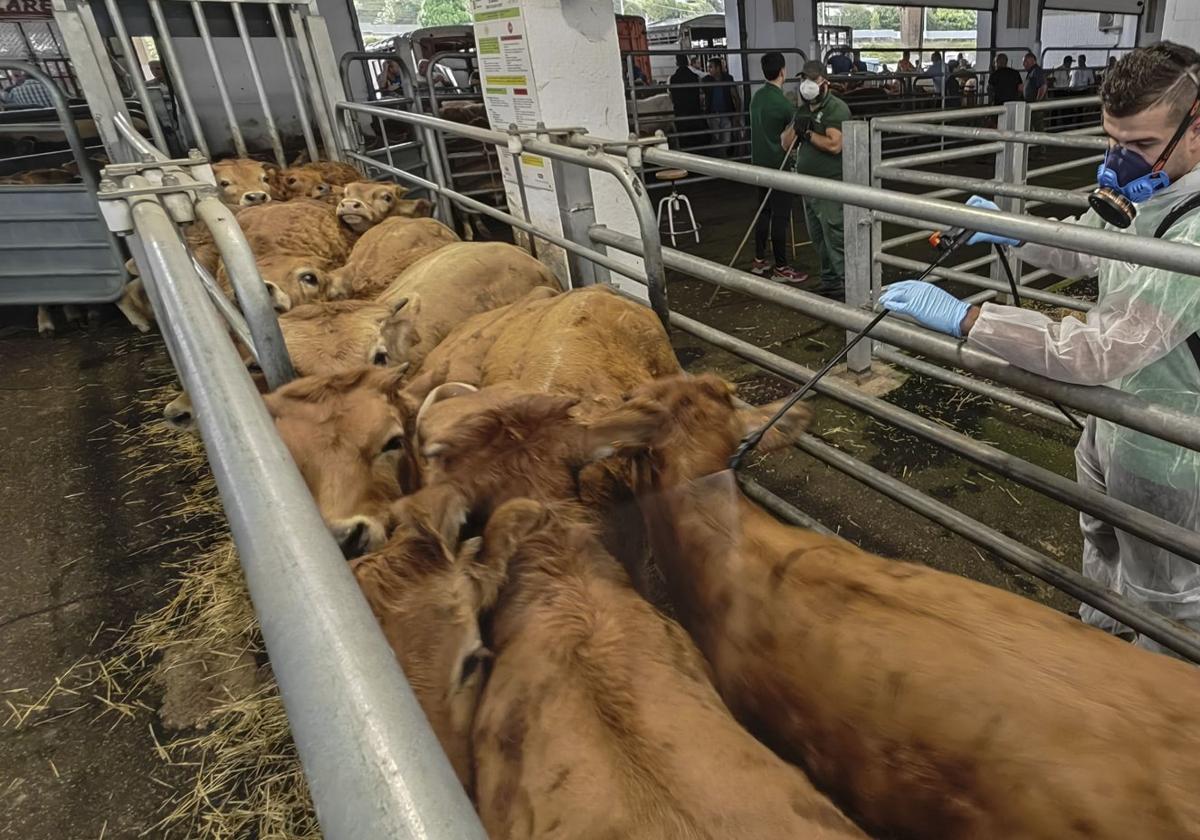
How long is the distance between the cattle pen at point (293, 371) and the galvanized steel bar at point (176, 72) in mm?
20

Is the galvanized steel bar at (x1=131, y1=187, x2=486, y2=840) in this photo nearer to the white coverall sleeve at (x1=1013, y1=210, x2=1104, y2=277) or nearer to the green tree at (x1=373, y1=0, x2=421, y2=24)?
the white coverall sleeve at (x1=1013, y1=210, x2=1104, y2=277)

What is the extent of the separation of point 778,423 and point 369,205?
389cm

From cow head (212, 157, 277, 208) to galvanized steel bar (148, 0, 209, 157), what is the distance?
0.26 m

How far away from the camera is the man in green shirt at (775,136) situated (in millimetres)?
6406

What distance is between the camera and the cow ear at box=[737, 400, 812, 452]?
167 centimetres

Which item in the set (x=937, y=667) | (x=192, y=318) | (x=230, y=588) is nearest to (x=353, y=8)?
(x=230, y=588)

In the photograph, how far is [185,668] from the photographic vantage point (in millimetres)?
2775

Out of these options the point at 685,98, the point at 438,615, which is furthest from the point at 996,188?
the point at 685,98

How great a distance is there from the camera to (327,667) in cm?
57

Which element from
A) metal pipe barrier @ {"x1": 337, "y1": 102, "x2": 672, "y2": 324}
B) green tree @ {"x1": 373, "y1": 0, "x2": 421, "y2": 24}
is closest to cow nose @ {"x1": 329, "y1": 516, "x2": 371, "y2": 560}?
metal pipe barrier @ {"x1": 337, "y1": 102, "x2": 672, "y2": 324}

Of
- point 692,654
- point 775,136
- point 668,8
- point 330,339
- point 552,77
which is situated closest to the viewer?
point 692,654

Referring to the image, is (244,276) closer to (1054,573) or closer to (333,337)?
(333,337)

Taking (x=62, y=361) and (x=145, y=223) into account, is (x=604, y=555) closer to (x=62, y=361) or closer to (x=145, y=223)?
(x=145, y=223)

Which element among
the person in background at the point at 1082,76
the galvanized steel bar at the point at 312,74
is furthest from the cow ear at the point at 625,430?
the person in background at the point at 1082,76
